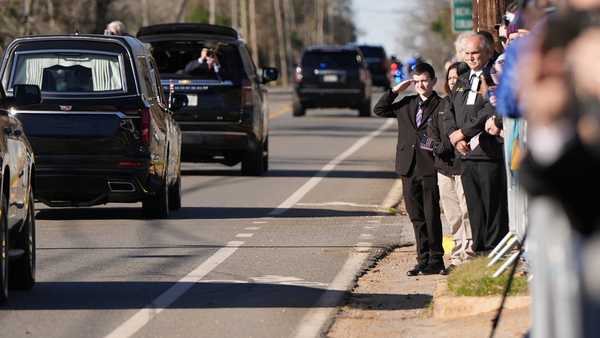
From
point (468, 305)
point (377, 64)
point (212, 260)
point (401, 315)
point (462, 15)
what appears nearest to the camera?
point (468, 305)

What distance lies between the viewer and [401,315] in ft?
33.6

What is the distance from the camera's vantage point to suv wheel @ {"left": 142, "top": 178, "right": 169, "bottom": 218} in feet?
53.6

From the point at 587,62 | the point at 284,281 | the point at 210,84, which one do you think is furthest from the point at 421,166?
the point at 210,84

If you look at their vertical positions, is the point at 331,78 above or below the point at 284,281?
below

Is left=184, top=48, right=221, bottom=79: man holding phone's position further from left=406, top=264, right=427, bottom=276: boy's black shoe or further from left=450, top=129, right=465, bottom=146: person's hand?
left=450, top=129, right=465, bottom=146: person's hand

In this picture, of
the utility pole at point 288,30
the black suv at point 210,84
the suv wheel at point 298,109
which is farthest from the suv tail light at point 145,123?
the utility pole at point 288,30

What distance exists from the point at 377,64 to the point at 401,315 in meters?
55.7

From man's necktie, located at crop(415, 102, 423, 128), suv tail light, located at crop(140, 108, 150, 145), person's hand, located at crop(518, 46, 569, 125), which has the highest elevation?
person's hand, located at crop(518, 46, 569, 125)

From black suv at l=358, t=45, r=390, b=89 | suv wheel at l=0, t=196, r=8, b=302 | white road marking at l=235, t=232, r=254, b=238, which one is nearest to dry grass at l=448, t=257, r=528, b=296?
suv wheel at l=0, t=196, r=8, b=302

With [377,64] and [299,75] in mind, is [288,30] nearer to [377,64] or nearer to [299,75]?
[377,64]

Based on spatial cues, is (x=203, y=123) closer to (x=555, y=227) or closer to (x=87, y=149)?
(x=87, y=149)

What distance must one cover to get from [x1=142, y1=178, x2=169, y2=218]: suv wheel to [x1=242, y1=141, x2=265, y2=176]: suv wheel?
608cm

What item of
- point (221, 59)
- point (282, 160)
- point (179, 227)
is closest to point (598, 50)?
point (179, 227)

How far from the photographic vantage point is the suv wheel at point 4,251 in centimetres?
1033
